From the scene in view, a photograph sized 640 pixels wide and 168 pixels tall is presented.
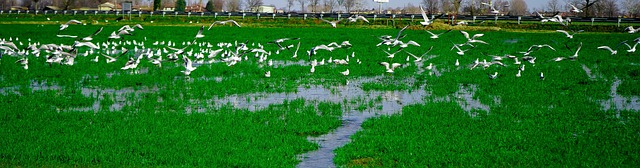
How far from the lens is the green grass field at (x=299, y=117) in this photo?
1172 cm

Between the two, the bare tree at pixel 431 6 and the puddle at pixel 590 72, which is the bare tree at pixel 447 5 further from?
the puddle at pixel 590 72

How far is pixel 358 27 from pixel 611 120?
53563mm

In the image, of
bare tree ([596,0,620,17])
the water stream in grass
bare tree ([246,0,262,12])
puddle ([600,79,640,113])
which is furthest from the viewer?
bare tree ([246,0,262,12])

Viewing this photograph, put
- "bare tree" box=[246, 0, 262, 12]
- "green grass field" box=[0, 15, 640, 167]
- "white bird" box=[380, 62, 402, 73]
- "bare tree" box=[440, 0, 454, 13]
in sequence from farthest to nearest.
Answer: "bare tree" box=[246, 0, 262, 12] → "bare tree" box=[440, 0, 454, 13] → "white bird" box=[380, 62, 402, 73] → "green grass field" box=[0, 15, 640, 167]

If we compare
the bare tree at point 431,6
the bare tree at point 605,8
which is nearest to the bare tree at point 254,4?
the bare tree at point 431,6

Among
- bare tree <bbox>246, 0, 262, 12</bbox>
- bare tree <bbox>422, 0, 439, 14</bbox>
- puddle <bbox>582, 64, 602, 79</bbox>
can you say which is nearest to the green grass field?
puddle <bbox>582, 64, 602, 79</bbox>

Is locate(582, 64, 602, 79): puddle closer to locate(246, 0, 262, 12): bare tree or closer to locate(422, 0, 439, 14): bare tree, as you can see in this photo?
locate(422, 0, 439, 14): bare tree

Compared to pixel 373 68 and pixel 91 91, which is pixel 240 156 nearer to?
pixel 91 91

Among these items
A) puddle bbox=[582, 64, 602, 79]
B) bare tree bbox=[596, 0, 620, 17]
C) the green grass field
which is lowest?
the green grass field

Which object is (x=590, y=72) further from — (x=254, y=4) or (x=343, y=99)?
(x=254, y=4)

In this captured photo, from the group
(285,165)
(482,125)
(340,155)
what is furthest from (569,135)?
(285,165)

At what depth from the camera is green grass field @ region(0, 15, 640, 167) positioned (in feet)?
38.4

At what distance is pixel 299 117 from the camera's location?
15.6 metres

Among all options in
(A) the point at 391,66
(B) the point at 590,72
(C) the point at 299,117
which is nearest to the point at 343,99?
(C) the point at 299,117
